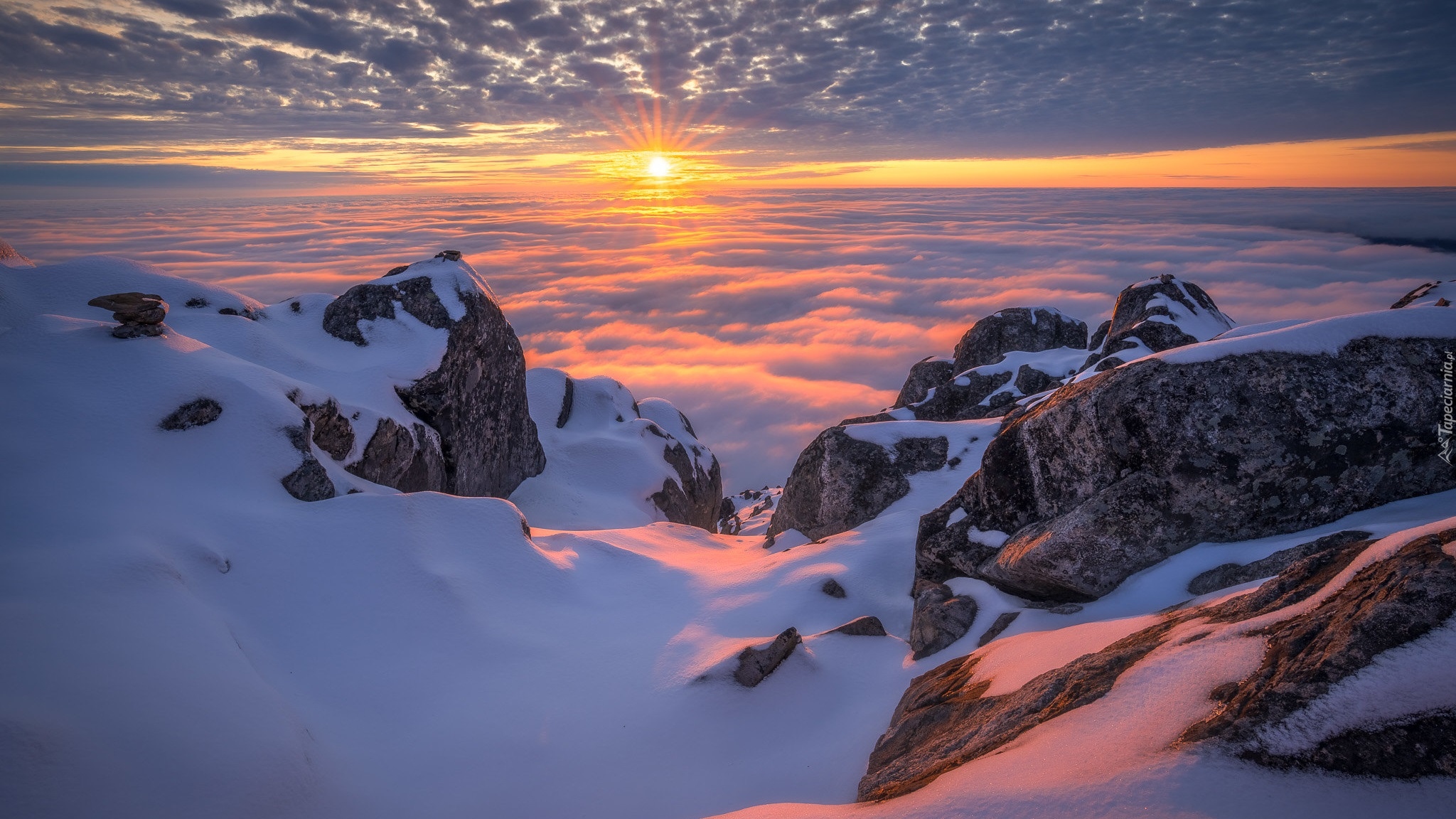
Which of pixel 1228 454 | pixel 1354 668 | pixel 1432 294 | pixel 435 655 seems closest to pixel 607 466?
pixel 435 655

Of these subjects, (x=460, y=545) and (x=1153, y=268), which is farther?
(x=1153, y=268)

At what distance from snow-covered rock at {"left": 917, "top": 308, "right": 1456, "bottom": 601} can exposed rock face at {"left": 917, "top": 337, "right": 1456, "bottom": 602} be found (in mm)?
16

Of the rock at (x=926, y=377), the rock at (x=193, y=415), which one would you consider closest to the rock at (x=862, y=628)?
the rock at (x=193, y=415)

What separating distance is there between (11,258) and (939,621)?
2717 cm

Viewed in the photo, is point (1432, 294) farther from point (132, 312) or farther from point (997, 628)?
point (132, 312)

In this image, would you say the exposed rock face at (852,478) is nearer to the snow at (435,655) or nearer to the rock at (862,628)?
the snow at (435,655)

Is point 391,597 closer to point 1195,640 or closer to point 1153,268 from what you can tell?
point 1195,640

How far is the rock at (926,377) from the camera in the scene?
40531 millimetres

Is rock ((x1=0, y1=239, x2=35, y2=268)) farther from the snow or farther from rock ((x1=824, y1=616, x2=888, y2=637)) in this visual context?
rock ((x1=824, y1=616, x2=888, y2=637))

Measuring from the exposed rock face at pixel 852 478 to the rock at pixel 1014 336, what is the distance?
70.8 ft

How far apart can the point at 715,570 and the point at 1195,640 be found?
1245cm

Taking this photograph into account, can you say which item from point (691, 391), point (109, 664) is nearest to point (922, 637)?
point (109, 664)

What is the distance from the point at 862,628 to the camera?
12.2m

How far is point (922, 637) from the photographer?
11.2 meters
